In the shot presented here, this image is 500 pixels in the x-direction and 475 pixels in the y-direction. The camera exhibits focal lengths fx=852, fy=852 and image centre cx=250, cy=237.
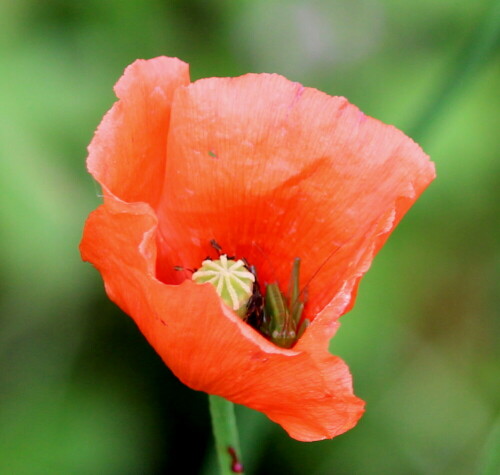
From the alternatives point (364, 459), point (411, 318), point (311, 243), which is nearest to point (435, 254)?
point (411, 318)

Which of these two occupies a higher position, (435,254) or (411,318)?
(435,254)

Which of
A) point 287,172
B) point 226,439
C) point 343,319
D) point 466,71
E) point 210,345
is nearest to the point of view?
point 210,345

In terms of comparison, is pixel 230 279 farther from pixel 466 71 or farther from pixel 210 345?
pixel 466 71

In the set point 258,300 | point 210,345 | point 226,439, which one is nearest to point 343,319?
point 258,300

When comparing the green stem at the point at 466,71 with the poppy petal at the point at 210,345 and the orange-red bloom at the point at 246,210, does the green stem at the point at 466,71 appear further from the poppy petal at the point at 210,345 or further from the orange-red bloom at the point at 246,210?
the poppy petal at the point at 210,345

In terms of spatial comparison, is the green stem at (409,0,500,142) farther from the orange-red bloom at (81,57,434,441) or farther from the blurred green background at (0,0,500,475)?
the orange-red bloom at (81,57,434,441)

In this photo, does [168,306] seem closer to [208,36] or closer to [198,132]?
[198,132]
